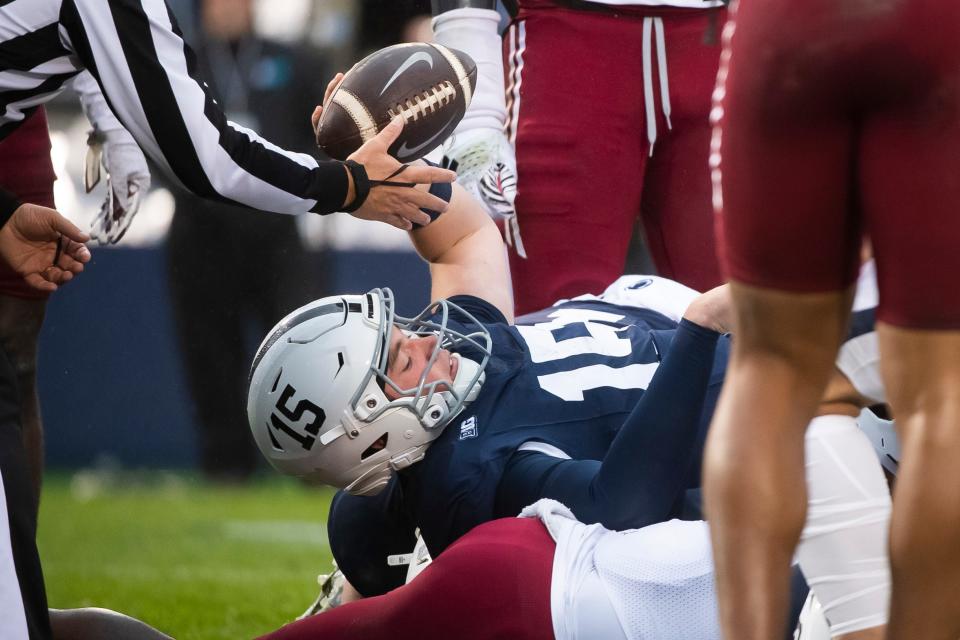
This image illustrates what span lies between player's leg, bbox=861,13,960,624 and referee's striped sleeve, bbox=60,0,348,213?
3.97 ft

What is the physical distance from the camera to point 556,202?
2324mm

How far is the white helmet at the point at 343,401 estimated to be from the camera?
1898mm

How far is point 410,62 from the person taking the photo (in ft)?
7.41

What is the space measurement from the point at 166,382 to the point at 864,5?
3715 mm

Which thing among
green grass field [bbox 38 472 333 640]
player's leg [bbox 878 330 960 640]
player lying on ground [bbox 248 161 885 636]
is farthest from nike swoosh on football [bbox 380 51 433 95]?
player's leg [bbox 878 330 960 640]

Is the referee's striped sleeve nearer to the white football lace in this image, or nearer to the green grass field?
the white football lace

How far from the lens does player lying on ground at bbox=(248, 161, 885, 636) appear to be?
181cm

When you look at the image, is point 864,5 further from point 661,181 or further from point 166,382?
point 166,382

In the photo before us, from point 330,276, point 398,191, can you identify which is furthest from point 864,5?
point 330,276

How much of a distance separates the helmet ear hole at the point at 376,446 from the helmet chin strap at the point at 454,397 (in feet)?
0.21

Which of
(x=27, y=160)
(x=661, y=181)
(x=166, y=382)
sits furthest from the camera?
(x=166, y=382)

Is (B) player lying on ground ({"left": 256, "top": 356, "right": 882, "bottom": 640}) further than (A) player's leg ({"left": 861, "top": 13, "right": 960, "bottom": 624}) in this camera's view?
Yes

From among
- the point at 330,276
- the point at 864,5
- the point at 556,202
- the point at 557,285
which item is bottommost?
the point at 330,276

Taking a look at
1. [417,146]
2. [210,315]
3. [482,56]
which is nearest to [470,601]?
[417,146]
